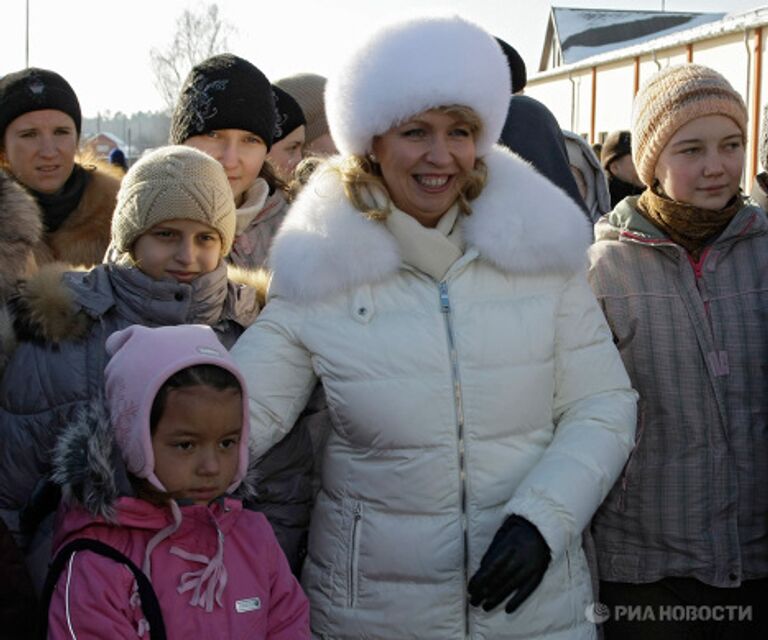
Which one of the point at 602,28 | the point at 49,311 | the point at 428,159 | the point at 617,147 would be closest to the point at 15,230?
the point at 49,311

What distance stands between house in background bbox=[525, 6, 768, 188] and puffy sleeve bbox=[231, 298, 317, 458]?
4.90 meters

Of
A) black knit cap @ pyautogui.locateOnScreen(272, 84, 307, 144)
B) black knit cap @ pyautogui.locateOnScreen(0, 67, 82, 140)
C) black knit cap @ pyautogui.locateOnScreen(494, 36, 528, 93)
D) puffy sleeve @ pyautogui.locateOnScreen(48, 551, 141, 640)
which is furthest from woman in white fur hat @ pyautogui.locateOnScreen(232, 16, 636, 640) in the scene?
black knit cap @ pyautogui.locateOnScreen(0, 67, 82, 140)

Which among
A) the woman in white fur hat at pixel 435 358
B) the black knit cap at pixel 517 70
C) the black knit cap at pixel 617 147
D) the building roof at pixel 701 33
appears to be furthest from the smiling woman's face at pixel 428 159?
the building roof at pixel 701 33

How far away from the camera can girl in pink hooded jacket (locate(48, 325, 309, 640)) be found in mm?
2127

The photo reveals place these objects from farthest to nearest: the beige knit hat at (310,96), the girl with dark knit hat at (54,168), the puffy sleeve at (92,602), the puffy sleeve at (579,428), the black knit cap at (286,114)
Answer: the beige knit hat at (310,96) → the black knit cap at (286,114) → the girl with dark knit hat at (54,168) → the puffy sleeve at (579,428) → the puffy sleeve at (92,602)

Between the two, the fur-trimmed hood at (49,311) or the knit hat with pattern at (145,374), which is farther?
the fur-trimmed hood at (49,311)

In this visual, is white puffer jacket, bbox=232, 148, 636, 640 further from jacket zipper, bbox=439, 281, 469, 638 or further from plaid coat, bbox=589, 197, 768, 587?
plaid coat, bbox=589, 197, 768, 587

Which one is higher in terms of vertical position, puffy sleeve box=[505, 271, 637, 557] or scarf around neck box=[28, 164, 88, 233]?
scarf around neck box=[28, 164, 88, 233]

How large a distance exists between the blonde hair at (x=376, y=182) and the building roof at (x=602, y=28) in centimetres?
3684

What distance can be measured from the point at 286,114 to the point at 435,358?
7.61 feet

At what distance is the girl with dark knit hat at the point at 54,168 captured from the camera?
160 inches

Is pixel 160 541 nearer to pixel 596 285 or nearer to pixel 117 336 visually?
pixel 117 336

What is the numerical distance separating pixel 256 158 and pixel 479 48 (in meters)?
1.31

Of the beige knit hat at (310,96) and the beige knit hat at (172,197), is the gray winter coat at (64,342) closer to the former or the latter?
the beige knit hat at (172,197)
